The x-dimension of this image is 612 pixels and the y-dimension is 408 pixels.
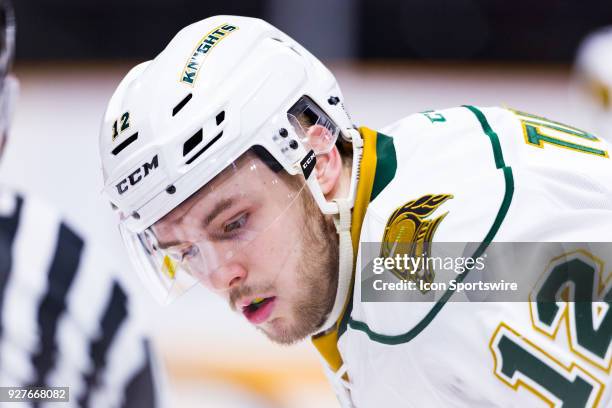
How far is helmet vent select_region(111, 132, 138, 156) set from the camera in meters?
1.27

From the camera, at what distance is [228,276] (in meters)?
1.31

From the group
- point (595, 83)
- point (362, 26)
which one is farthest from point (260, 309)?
point (362, 26)

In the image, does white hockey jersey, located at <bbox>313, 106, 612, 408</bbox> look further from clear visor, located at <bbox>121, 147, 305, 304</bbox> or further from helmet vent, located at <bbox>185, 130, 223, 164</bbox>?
helmet vent, located at <bbox>185, 130, 223, 164</bbox>

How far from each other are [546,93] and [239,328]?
1.79 m

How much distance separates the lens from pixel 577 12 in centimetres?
370

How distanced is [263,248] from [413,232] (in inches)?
9.4

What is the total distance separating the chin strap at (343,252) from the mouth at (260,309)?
9cm

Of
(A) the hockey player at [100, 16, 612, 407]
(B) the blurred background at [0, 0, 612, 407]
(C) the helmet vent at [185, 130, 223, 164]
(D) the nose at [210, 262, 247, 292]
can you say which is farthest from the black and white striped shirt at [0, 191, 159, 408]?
(B) the blurred background at [0, 0, 612, 407]

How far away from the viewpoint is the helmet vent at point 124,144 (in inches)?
49.9

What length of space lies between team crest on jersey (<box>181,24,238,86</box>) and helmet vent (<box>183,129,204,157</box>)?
8cm

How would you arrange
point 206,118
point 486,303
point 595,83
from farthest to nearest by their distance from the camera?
point 595,83, point 206,118, point 486,303

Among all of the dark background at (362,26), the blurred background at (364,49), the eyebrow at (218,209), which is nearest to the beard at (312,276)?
the eyebrow at (218,209)

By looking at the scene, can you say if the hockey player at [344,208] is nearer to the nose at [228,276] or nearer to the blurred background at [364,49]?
the nose at [228,276]

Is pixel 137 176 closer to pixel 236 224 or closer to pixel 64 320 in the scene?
pixel 236 224
